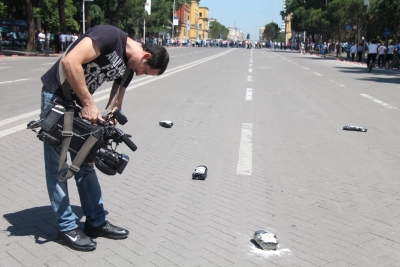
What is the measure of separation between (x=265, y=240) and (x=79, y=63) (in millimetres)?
2021

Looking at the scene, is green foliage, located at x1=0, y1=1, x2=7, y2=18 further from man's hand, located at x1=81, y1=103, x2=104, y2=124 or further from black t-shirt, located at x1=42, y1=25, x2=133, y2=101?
man's hand, located at x1=81, y1=103, x2=104, y2=124

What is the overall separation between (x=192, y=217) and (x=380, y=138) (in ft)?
17.7

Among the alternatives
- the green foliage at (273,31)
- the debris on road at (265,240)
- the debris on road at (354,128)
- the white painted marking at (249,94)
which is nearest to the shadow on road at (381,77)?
the white painted marking at (249,94)

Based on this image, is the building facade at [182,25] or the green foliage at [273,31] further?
the green foliage at [273,31]

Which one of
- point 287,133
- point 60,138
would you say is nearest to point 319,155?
point 287,133

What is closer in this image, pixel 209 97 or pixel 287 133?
pixel 287 133

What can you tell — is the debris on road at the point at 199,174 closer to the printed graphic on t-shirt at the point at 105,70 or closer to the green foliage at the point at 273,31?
the printed graphic on t-shirt at the point at 105,70

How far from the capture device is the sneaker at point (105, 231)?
3.96 meters

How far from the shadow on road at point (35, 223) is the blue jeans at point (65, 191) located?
1.03ft

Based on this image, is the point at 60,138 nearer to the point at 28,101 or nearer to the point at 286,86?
the point at 28,101

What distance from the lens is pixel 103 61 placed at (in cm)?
347

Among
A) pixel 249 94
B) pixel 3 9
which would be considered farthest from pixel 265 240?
pixel 3 9

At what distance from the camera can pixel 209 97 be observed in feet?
45.8

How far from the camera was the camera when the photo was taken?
11.2ft
